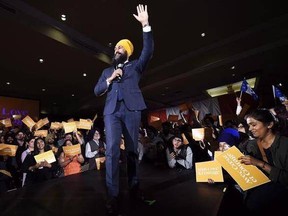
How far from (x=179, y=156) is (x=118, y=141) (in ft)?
7.33

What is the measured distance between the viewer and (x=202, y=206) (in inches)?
67.3

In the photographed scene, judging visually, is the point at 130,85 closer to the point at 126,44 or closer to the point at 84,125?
the point at 126,44

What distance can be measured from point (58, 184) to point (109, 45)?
4.79 meters

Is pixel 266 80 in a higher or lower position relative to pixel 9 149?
higher

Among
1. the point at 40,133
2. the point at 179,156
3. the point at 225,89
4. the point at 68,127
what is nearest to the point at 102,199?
the point at 179,156

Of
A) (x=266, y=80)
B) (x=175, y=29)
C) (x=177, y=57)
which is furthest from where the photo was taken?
(x=266, y=80)

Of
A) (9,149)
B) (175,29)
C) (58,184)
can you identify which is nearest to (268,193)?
(58,184)

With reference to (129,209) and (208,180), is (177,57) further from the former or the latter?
(129,209)

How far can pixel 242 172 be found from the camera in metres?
1.84

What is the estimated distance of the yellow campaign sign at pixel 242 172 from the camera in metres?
1.78

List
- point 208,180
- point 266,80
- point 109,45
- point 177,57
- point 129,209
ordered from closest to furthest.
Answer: point 129,209 < point 208,180 < point 109,45 < point 177,57 < point 266,80

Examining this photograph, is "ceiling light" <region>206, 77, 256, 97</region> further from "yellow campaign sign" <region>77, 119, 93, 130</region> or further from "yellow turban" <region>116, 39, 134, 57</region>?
"yellow turban" <region>116, 39, 134, 57</region>

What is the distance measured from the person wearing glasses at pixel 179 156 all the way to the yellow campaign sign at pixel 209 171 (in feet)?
3.27

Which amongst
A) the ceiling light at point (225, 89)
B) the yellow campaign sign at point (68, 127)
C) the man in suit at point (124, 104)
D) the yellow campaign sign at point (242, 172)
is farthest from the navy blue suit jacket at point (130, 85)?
the ceiling light at point (225, 89)
